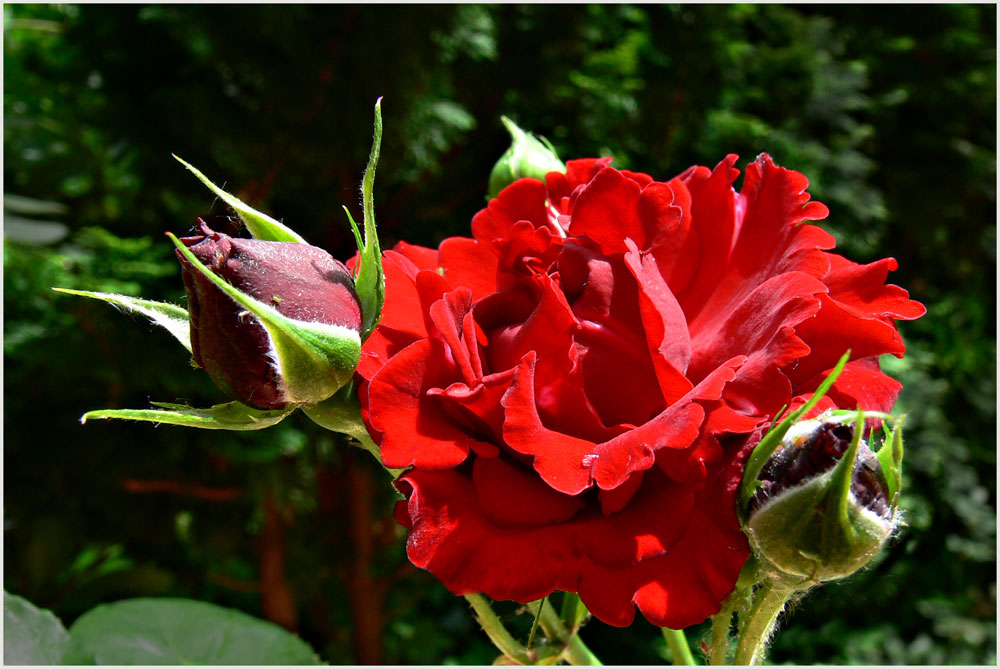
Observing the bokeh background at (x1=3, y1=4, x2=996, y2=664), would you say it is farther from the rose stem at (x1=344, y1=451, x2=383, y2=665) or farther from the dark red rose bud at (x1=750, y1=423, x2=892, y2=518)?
the dark red rose bud at (x1=750, y1=423, x2=892, y2=518)

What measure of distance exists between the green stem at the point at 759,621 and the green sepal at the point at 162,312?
0.19 meters

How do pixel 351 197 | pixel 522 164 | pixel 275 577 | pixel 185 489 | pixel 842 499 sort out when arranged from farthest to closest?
pixel 275 577 → pixel 185 489 → pixel 351 197 → pixel 522 164 → pixel 842 499

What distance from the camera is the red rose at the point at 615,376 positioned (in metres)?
0.22

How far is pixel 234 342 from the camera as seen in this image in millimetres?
221

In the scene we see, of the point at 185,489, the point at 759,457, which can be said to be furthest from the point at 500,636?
the point at 185,489

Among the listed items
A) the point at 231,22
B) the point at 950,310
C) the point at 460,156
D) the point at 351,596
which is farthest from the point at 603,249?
the point at 950,310

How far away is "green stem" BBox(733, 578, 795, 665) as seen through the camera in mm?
243

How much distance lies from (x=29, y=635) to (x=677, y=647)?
292 millimetres

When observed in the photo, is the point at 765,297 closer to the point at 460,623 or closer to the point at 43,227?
the point at 43,227

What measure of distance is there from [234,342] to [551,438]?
0.09 m

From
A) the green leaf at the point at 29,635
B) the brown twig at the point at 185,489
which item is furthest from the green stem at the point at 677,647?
the brown twig at the point at 185,489

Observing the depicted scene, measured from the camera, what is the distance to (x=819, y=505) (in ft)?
0.69

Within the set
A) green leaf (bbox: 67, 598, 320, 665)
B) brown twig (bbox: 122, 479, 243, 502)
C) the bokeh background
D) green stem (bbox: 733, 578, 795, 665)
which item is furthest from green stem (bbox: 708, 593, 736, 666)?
brown twig (bbox: 122, 479, 243, 502)

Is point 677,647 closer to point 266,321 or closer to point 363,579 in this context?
point 266,321
